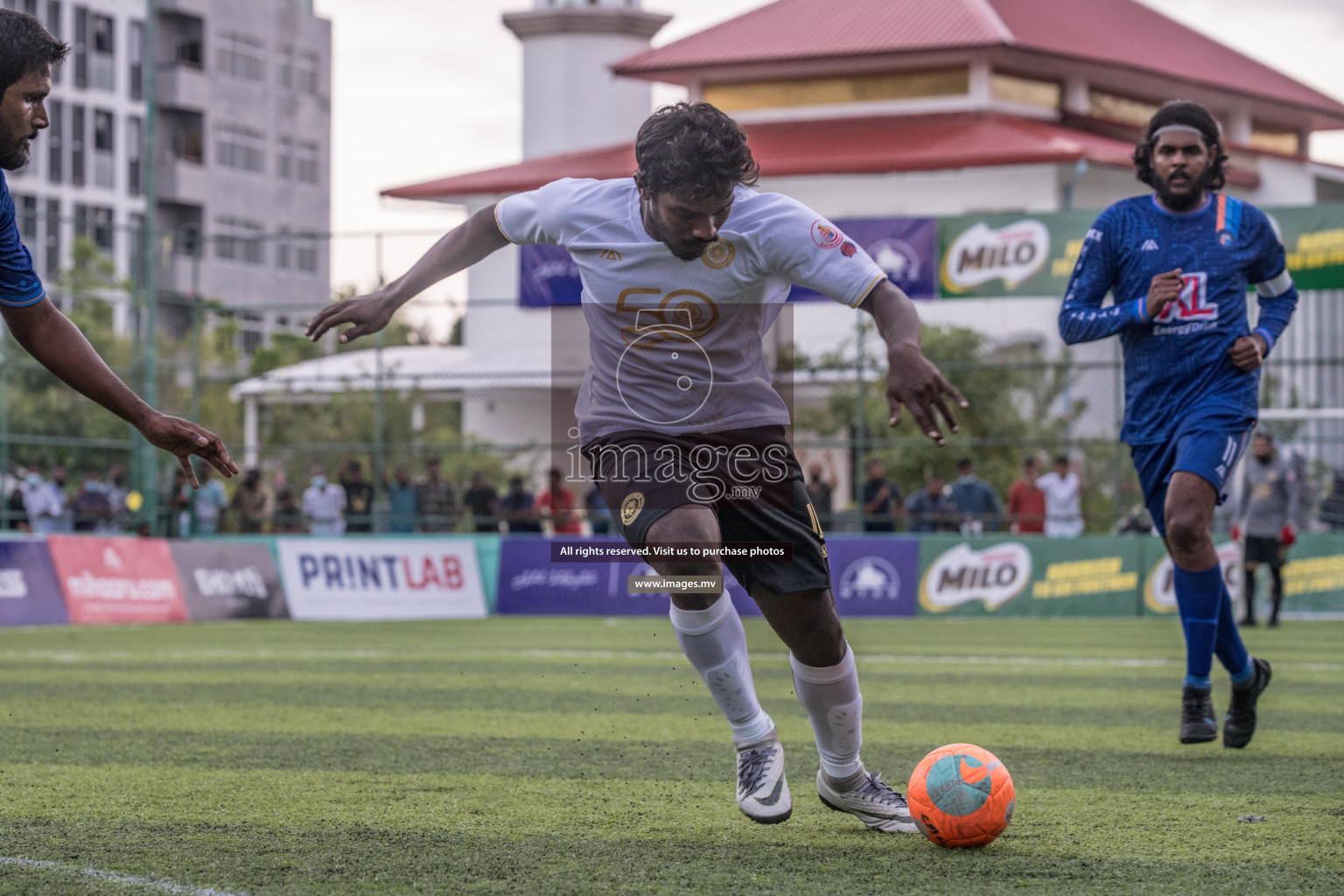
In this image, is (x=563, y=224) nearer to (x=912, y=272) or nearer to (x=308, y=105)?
(x=912, y=272)

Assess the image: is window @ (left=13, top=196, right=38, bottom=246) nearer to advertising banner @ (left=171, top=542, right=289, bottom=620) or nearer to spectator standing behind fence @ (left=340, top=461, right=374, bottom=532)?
spectator standing behind fence @ (left=340, top=461, right=374, bottom=532)

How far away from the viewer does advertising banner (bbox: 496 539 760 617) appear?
18406 mm

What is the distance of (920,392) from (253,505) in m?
18.3

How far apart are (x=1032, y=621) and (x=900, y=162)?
19.7 meters

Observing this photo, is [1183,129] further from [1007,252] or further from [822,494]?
[822,494]

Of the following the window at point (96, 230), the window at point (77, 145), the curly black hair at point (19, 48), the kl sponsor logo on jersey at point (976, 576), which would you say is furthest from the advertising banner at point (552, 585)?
the window at point (77, 145)

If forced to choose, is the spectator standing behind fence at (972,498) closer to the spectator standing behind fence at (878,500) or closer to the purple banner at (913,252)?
the spectator standing behind fence at (878,500)

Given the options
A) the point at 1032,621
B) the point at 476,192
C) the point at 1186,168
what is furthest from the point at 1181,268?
the point at 476,192

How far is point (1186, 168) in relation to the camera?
6.41 m

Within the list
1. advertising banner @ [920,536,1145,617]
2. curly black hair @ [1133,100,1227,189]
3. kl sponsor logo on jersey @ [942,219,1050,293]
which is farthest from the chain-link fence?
curly black hair @ [1133,100,1227,189]

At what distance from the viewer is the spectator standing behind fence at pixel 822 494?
19016 mm

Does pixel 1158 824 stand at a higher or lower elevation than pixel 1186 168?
lower

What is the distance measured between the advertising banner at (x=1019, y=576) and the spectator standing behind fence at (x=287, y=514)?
773 cm

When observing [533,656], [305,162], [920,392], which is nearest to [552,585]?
[533,656]
